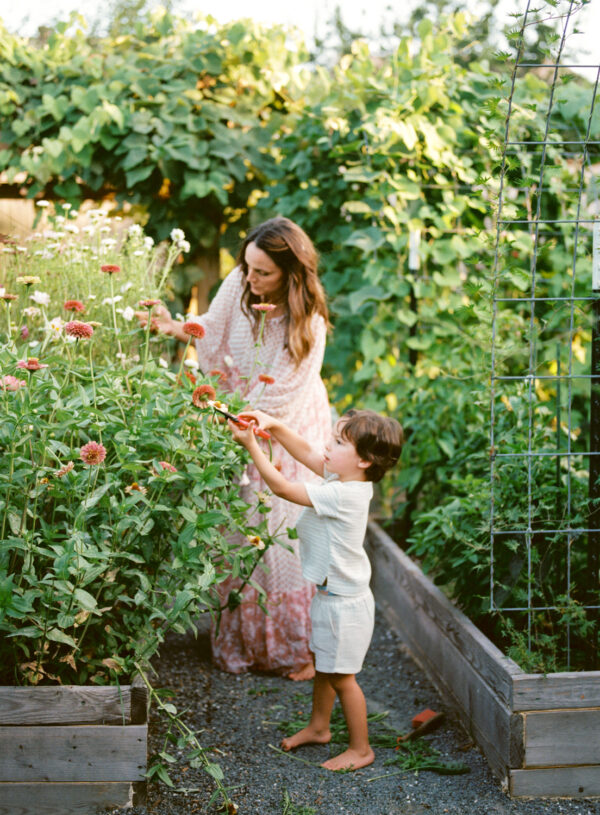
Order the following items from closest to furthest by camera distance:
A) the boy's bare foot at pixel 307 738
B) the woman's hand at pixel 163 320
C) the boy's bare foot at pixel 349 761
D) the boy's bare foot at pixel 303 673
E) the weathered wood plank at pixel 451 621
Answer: the weathered wood plank at pixel 451 621, the boy's bare foot at pixel 349 761, the boy's bare foot at pixel 307 738, the woman's hand at pixel 163 320, the boy's bare foot at pixel 303 673

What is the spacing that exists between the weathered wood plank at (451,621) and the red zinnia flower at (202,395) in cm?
101

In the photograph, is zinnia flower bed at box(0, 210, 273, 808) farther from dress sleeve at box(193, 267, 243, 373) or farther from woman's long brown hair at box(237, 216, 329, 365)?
dress sleeve at box(193, 267, 243, 373)

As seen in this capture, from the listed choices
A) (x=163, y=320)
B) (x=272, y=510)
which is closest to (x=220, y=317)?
(x=163, y=320)

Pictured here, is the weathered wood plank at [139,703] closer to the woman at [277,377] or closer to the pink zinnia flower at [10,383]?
the pink zinnia flower at [10,383]

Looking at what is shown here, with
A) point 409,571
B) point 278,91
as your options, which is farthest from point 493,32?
point 409,571

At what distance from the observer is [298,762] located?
7.60 feet

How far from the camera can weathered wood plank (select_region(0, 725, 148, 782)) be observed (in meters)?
1.84

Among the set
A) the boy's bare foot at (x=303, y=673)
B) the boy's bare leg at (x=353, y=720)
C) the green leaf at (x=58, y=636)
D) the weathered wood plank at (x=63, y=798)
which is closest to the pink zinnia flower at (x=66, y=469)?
the green leaf at (x=58, y=636)

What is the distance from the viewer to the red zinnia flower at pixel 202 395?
1.88m

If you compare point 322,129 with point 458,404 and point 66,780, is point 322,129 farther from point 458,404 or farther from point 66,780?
point 66,780

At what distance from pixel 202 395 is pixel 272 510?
47.5 inches

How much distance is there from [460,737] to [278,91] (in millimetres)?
3349

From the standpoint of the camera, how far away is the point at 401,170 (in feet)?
A: 13.5

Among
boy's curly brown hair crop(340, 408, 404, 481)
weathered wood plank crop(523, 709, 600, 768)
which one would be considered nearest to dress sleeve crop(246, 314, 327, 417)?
boy's curly brown hair crop(340, 408, 404, 481)
